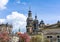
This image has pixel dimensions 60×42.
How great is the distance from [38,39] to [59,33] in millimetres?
5411

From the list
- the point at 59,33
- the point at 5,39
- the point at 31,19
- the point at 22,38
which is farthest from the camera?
the point at 31,19

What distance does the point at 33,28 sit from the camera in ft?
406

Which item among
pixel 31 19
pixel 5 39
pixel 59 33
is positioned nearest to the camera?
pixel 59 33

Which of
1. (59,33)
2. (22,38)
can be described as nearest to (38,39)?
(59,33)

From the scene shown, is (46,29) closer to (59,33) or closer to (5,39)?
(59,33)

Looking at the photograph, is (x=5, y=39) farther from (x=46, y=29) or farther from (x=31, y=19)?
(x=31, y=19)

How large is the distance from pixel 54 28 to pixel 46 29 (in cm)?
267

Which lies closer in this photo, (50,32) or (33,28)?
(50,32)

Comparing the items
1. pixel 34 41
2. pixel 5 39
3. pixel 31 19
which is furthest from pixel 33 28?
pixel 34 41

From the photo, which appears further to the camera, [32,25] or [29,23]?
[32,25]

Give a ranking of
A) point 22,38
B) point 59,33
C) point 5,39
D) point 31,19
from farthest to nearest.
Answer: point 31,19 < point 22,38 < point 5,39 < point 59,33

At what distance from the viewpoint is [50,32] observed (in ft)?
218

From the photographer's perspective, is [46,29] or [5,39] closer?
[46,29]

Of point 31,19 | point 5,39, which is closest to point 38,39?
point 5,39
